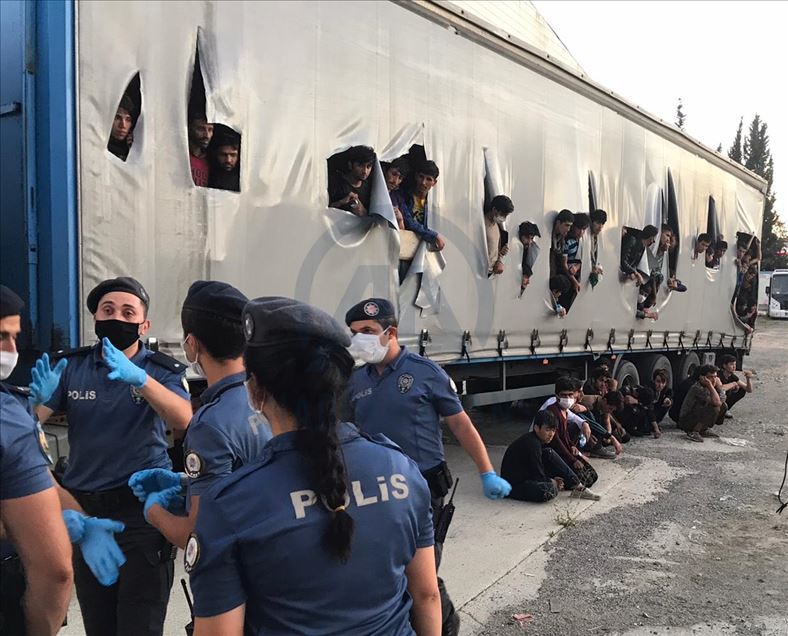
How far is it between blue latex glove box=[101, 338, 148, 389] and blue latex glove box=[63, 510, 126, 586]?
43cm

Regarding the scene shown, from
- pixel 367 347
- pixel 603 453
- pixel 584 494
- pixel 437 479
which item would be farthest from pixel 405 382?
pixel 603 453

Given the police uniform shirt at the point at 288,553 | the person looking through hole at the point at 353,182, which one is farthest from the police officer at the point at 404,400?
the person looking through hole at the point at 353,182

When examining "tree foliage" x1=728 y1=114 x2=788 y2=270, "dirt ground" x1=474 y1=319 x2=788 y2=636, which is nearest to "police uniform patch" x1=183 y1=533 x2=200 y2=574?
"dirt ground" x1=474 y1=319 x2=788 y2=636

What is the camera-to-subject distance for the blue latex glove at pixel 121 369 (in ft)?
7.01

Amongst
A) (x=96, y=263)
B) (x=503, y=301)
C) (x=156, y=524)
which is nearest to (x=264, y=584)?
(x=156, y=524)

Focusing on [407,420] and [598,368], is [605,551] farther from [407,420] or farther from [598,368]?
[598,368]

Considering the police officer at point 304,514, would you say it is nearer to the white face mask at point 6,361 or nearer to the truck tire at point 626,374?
the white face mask at point 6,361

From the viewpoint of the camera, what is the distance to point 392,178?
4.93 m

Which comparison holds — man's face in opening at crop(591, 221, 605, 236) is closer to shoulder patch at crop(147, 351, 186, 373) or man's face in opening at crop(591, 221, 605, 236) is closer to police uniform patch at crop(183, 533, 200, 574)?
shoulder patch at crop(147, 351, 186, 373)

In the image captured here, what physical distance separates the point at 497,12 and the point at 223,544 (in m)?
17.7

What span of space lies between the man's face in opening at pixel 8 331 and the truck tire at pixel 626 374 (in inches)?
309

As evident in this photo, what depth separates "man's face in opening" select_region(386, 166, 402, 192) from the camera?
193 inches

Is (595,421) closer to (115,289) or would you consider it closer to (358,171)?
(358,171)

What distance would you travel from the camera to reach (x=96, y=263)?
3.26 meters
